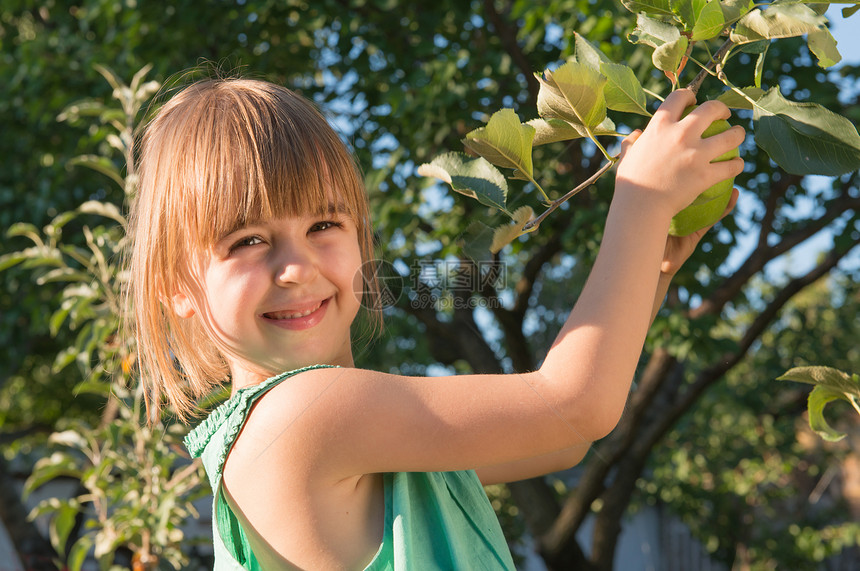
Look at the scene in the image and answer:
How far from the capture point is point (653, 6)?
54cm

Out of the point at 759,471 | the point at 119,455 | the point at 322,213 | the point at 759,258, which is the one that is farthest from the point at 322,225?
the point at 759,471

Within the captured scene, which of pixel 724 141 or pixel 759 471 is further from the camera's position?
pixel 759 471

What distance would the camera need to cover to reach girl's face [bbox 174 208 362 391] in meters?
0.64

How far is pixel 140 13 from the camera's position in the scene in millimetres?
2725

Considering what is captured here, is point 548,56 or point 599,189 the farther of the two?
point 548,56

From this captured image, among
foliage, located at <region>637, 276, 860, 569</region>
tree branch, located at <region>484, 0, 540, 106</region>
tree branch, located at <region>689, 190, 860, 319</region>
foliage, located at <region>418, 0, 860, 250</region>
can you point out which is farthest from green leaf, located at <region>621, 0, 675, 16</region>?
foliage, located at <region>637, 276, 860, 569</region>

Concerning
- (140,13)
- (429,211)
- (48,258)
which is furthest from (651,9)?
(140,13)

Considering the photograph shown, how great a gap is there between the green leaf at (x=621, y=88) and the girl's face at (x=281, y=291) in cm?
26

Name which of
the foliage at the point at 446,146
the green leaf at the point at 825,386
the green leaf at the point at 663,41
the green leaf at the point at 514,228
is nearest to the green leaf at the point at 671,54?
the green leaf at the point at 663,41

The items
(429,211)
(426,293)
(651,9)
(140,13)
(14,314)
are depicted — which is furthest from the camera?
(14,314)

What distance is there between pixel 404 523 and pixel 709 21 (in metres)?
0.42

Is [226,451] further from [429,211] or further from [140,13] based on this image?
[140,13]

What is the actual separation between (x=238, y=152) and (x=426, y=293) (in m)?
0.23

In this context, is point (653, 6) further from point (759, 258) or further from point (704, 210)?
point (759, 258)
